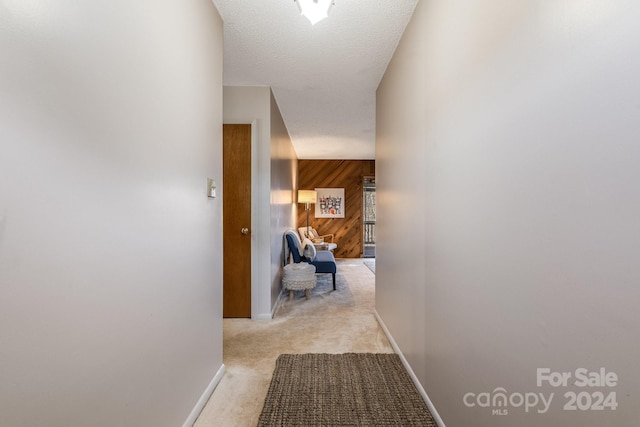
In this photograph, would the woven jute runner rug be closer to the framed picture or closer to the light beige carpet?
the light beige carpet

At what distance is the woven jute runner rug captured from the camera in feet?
5.35

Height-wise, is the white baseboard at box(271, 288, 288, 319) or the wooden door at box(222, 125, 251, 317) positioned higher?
the wooden door at box(222, 125, 251, 317)

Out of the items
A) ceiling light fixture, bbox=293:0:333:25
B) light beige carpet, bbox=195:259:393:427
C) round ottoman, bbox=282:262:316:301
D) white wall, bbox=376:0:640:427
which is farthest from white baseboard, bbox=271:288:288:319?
ceiling light fixture, bbox=293:0:333:25

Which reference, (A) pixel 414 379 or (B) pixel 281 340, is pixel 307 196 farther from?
(A) pixel 414 379

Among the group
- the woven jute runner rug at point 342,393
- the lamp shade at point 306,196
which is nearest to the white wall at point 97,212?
the woven jute runner rug at point 342,393

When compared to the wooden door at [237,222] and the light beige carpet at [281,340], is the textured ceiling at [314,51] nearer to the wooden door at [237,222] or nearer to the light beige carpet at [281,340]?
the wooden door at [237,222]

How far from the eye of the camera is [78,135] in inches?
32.9

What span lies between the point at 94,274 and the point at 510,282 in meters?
1.31

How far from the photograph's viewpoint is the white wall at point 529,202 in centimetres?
65

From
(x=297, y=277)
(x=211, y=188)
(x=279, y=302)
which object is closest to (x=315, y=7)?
(x=211, y=188)

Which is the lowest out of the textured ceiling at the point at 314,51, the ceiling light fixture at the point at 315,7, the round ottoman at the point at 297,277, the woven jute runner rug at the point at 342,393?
the woven jute runner rug at the point at 342,393

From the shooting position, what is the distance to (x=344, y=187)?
7578 millimetres

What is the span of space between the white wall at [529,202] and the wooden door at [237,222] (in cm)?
201

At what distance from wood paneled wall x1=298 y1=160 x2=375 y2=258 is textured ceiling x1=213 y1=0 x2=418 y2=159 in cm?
340
